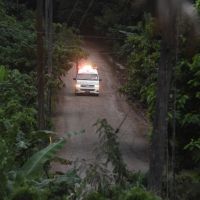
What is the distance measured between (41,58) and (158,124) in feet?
18.7

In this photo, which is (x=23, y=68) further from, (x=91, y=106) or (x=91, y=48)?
(x=91, y=48)

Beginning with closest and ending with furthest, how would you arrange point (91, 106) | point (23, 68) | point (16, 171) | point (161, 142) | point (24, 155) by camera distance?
point (16, 171) < point (24, 155) < point (161, 142) < point (23, 68) < point (91, 106)

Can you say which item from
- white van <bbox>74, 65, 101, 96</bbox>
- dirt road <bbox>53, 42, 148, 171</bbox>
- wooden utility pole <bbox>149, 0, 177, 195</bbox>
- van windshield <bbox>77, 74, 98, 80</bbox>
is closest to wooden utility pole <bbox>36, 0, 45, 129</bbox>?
wooden utility pole <bbox>149, 0, 177, 195</bbox>

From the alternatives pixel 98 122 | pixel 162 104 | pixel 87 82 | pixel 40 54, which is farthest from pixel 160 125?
pixel 87 82

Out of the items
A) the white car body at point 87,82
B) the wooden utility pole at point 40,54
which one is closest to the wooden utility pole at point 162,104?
the wooden utility pole at point 40,54

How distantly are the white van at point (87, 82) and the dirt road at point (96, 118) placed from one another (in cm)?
48

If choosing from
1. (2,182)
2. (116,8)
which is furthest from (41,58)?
(116,8)

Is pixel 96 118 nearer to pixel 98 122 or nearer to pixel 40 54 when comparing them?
pixel 40 54

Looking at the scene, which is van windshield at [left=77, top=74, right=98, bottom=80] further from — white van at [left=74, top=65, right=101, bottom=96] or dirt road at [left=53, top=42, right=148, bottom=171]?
dirt road at [left=53, top=42, right=148, bottom=171]

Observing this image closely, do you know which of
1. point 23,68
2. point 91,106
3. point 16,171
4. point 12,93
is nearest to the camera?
point 16,171

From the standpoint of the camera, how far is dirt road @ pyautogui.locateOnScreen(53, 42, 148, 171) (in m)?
30.9

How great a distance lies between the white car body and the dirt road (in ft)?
1.58

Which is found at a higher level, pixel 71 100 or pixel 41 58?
pixel 41 58

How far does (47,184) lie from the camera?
11.0 metres
